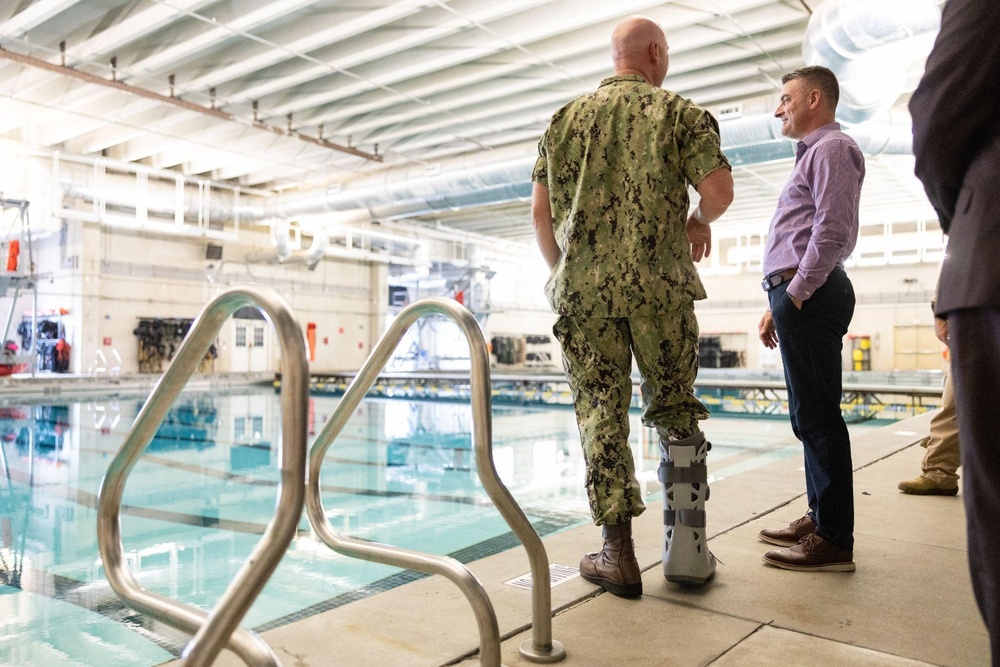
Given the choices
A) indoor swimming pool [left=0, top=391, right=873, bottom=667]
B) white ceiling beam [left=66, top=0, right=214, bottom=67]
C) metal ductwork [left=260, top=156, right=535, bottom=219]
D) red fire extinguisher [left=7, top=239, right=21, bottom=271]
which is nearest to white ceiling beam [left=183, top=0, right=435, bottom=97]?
white ceiling beam [left=66, top=0, right=214, bottom=67]

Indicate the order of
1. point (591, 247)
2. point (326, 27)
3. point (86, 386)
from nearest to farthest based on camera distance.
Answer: point (591, 247) → point (326, 27) → point (86, 386)

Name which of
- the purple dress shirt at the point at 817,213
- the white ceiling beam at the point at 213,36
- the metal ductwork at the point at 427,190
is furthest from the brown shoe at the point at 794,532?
the metal ductwork at the point at 427,190

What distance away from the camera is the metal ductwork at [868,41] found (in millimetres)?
5000

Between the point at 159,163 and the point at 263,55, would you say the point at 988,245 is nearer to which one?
the point at 263,55

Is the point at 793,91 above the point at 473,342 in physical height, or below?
above

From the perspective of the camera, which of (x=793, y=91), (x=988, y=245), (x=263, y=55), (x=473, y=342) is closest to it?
(x=988, y=245)

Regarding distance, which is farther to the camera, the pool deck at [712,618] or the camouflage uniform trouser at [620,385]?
the camouflage uniform trouser at [620,385]

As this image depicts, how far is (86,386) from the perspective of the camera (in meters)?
11.8

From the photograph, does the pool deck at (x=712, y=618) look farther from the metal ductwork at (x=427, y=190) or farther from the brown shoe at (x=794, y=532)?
Result: the metal ductwork at (x=427, y=190)

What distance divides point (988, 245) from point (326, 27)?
7.31m

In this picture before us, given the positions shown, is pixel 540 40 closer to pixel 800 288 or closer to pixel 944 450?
pixel 944 450

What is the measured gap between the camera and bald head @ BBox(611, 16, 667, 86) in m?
1.90

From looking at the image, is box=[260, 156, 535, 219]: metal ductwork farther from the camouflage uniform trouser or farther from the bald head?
the camouflage uniform trouser

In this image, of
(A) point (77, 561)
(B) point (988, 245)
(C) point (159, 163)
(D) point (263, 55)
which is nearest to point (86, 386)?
(C) point (159, 163)
